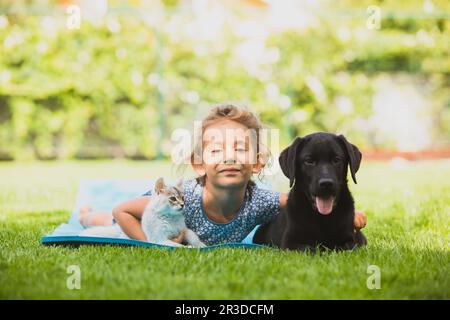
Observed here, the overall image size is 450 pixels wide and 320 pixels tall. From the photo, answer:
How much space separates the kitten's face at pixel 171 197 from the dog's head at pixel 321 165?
0.81 metres

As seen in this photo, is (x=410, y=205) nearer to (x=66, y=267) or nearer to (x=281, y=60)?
(x=66, y=267)

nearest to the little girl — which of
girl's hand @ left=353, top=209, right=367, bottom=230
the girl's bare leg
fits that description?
girl's hand @ left=353, top=209, right=367, bottom=230

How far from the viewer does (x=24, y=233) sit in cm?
432

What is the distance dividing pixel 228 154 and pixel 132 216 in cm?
85

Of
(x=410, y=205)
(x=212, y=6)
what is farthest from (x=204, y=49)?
(x=410, y=205)

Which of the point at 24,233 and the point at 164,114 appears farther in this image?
the point at 164,114

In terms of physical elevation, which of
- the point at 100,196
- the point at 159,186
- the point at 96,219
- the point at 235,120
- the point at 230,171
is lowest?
the point at 96,219

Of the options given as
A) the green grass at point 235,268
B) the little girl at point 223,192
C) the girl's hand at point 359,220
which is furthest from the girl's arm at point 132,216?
the girl's hand at point 359,220

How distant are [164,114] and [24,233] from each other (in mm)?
8013

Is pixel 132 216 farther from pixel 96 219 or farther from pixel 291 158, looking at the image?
pixel 291 158

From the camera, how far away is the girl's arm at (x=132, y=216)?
4.15m

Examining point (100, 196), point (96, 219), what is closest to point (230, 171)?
point (96, 219)

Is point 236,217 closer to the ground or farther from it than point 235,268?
farther from it

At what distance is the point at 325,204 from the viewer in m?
3.49
